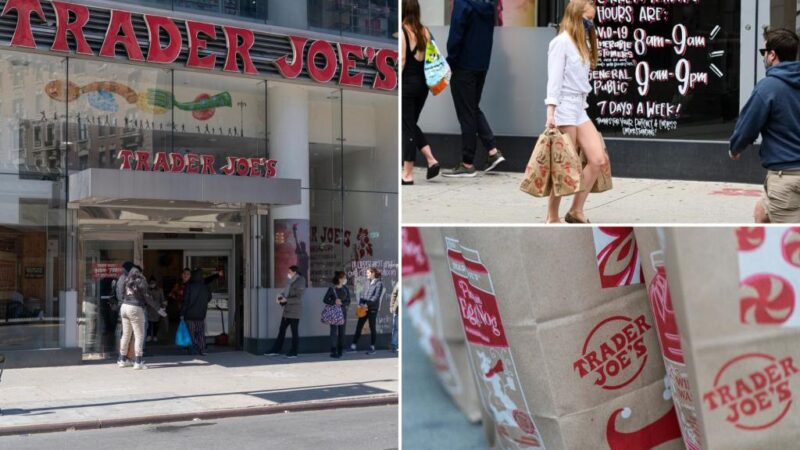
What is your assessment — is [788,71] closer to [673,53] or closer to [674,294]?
[674,294]

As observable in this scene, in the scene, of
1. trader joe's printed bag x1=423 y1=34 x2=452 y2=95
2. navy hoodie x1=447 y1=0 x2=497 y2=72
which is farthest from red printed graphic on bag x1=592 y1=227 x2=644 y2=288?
navy hoodie x1=447 y1=0 x2=497 y2=72

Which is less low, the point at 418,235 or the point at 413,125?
the point at 413,125

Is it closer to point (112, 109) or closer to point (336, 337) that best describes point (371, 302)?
point (336, 337)

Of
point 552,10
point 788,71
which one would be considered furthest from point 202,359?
point 788,71

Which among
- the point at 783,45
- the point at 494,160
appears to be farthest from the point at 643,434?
the point at 494,160

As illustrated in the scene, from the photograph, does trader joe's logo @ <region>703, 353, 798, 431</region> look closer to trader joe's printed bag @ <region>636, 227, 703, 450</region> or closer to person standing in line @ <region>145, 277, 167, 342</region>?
trader joe's printed bag @ <region>636, 227, 703, 450</region>

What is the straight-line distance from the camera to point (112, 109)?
16.5 meters

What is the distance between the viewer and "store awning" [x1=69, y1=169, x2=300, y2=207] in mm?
14930

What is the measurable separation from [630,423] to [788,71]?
10.1ft

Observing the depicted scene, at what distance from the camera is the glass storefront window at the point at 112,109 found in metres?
16.1

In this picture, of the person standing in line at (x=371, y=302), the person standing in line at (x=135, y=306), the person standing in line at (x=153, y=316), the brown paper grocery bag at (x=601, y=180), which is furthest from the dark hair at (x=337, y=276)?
the brown paper grocery bag at (x=601, y=180)

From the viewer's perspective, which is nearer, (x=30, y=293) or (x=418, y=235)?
(x=418, y=235)

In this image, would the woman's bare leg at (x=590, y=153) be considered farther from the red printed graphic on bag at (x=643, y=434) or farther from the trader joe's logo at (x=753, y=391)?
the trader joe's logo at (x=753, y=391)

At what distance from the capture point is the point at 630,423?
2158mm
